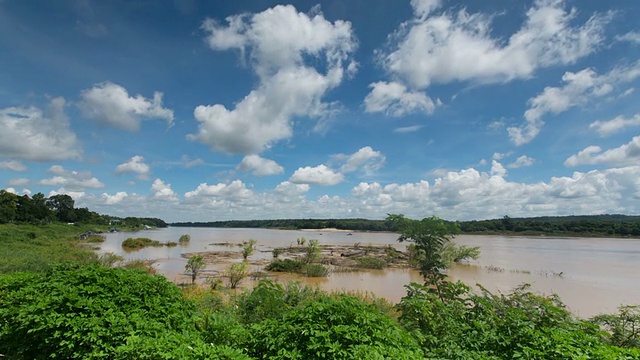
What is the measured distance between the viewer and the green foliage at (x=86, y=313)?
3.86m

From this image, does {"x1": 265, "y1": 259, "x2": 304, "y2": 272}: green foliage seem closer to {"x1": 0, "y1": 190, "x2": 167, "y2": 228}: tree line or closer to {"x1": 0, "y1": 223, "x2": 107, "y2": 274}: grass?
{"x1": 0, "y1": 223, "x2": 107, "y2": 274}: grass

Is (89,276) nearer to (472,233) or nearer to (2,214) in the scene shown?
(2,214)

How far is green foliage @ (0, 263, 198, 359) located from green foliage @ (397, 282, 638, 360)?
3.36m

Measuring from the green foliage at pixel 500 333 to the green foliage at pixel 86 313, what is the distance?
132 inches

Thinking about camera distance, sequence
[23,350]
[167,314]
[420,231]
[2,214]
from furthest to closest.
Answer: [2,214], [420,231], [167,314], [23,350]

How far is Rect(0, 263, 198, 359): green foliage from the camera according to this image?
12.7 feet

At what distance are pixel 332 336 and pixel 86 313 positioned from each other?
3.21 metres

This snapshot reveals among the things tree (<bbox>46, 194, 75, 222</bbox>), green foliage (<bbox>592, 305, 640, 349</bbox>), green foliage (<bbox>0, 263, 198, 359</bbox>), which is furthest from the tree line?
green foliage (<bbox>592, 305, 640, 349</bbox>)

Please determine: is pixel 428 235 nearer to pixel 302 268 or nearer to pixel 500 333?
pixel 500 333

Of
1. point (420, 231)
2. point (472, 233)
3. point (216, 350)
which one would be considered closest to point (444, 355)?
point (216, 350)

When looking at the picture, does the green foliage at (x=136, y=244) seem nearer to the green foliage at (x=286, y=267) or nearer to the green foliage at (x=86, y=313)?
the green foliage at (x=286, y=267)

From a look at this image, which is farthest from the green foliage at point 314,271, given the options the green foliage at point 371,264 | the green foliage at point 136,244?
the green foliage at point 136,244

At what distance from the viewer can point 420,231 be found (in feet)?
25.5

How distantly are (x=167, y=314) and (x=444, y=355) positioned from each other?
11.8 ft
